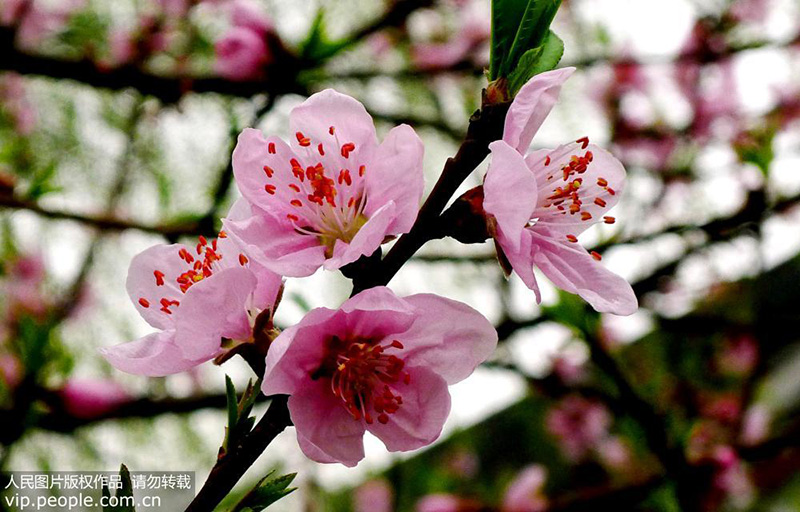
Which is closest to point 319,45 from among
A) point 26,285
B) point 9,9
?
point 9,9

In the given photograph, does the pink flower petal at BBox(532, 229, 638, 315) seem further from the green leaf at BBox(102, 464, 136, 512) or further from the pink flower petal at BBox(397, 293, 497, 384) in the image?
the green leaf at BBox(102, 464, 136, 512)

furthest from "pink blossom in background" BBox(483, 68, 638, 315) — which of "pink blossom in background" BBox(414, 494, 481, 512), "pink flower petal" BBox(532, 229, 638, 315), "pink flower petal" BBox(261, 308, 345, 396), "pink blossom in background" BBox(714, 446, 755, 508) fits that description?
"pink blossom in background" BBox(414, 494, 481, 512)

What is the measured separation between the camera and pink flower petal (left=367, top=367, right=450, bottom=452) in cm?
74

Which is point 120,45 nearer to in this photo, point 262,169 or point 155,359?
point 262,169

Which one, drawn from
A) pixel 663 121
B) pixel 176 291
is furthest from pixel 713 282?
pixel 176 291

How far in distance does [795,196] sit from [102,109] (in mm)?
3621

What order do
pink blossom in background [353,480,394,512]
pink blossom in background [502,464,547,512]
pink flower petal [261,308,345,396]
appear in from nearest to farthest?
1. pink flower petal [261,308,345,396]
2. pink blossom in background [502,464,547,512]
3. pink blossom in background [353,480,394,512]

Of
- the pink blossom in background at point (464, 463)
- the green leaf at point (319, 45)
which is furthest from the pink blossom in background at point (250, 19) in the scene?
the pink blossom in background at point (464, 463)

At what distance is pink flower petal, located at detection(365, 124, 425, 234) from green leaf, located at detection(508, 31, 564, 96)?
0.12 meters

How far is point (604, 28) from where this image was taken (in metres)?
3.24

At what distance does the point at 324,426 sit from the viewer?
0.73m

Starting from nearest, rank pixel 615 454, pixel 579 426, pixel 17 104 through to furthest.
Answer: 1. pixel 17 104
2. pixel 615 454
3. pixel 579 426

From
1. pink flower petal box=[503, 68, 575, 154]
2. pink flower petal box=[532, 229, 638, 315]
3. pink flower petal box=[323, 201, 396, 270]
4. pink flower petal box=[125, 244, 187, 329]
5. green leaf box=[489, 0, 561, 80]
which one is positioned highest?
green leaf box=[489, 0, 561, 80]

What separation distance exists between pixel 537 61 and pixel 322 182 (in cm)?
31
